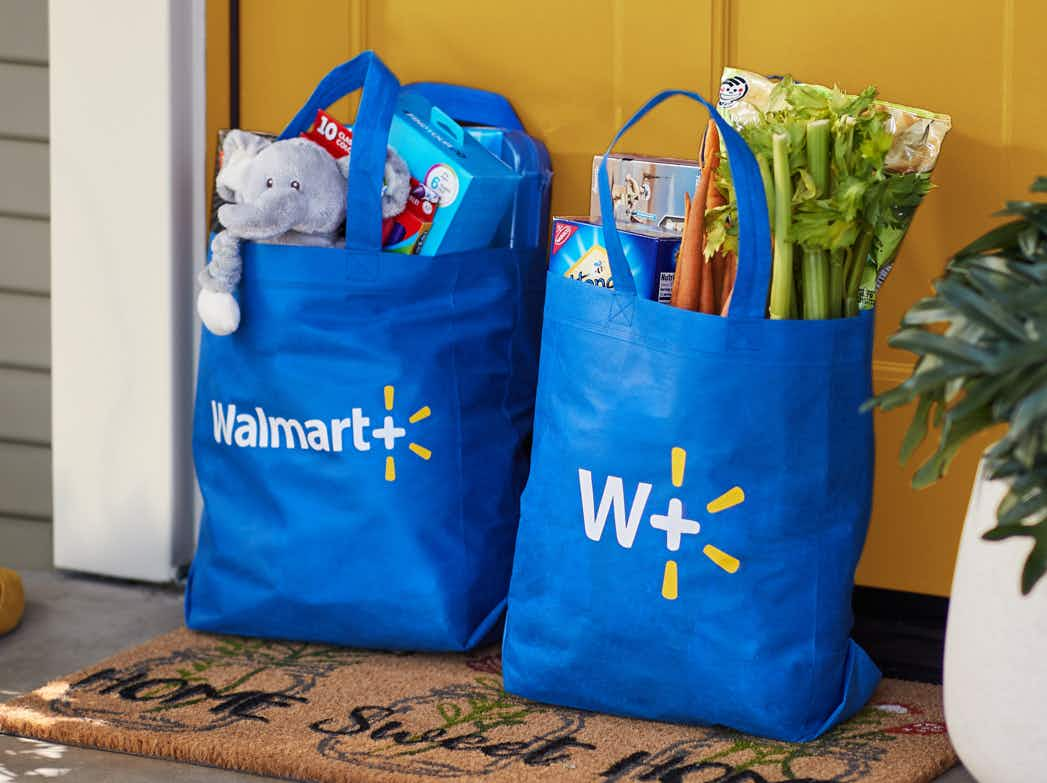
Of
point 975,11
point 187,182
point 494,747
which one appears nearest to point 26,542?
point 187,182

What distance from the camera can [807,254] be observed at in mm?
1734

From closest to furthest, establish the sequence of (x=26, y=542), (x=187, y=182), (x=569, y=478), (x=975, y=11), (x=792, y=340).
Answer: (x=792, y=340) < (x=569, y=478) < (x=975, y=11) < (x=187, y=182) < (x=26, y=542)

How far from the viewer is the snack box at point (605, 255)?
1.82 meters

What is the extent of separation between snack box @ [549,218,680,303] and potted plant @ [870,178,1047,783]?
15.5 inches

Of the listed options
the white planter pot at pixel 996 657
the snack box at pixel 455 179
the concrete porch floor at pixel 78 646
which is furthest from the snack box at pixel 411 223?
the white planter pot at pixel 996 657

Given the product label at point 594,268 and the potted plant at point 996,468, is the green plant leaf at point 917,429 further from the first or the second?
the product label at point 594,268

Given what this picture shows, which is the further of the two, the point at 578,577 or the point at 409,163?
the point at 409,163

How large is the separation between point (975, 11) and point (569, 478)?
834 mm

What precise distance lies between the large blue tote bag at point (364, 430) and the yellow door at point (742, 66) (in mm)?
231

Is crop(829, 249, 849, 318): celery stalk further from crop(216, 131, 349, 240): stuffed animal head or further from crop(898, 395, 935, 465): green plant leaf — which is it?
crop(216, 131, 349, 240): stuffed animal head

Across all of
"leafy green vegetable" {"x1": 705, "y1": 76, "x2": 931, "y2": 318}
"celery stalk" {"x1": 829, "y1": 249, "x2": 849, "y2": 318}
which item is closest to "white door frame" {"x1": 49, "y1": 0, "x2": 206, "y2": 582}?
"leafy green vegetable" {"x1": 705, "y1": 76, "x2": 931, "y2": 318}

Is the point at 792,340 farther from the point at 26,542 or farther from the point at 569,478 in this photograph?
the point at 26,542

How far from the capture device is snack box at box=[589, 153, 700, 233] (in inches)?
78.4

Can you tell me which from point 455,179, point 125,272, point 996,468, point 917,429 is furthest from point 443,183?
point 996,468
